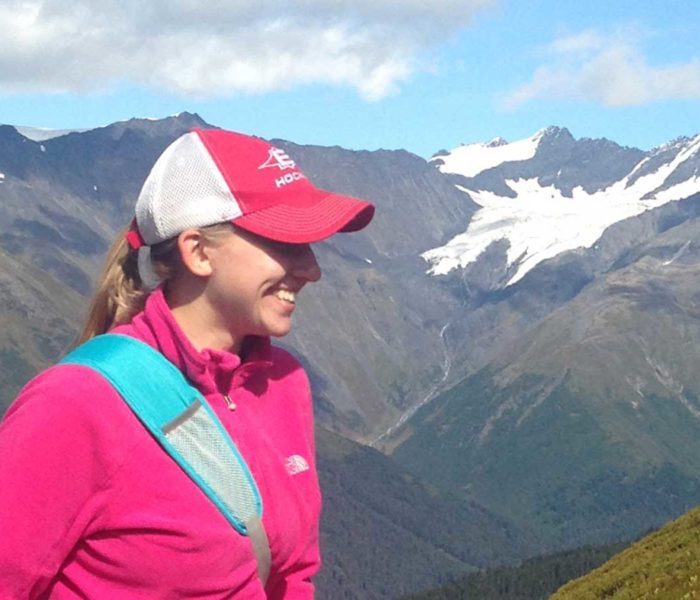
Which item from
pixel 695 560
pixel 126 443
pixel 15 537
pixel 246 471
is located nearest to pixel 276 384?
pixel 246 471

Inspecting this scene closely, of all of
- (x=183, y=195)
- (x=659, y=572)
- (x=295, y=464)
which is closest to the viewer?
(x=183, y=195)

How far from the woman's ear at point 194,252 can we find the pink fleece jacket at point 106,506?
420mm

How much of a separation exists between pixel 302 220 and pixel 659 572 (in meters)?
40.0

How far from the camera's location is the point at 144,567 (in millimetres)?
8641

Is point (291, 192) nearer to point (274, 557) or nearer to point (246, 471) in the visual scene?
point (246, 471)

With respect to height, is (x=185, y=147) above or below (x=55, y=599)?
above

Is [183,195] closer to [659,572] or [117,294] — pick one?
[117,294]

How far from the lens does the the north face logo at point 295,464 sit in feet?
33.1

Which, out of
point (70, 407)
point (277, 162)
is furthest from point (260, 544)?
point (277, 162)

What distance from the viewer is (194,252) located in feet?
31.3

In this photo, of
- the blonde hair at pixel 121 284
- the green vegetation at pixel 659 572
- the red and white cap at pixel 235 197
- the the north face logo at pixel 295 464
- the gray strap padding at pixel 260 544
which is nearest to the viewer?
the gray strap padding at pixel 260 544

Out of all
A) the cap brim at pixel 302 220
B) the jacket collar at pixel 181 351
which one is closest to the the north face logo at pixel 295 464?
the jacket collar at pixel 181 351

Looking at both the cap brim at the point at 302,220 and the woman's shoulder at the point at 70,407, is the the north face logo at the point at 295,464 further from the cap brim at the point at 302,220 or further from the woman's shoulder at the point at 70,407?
the cap brim at the point at 302,220

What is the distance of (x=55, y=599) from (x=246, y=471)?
162 cm
